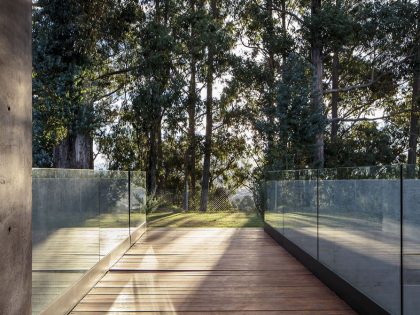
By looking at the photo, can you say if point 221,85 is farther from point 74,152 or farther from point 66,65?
point 66,65

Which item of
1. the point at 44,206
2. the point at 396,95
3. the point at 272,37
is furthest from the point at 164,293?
the point at 396,95

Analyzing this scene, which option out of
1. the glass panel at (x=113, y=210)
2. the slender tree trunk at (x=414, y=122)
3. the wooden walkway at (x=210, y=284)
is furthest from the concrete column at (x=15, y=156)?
the slender tree trunk at (x=414, y=122)

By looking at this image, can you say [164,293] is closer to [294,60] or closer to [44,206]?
[44,206]

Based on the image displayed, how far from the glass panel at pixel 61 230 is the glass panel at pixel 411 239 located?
8.35 ft

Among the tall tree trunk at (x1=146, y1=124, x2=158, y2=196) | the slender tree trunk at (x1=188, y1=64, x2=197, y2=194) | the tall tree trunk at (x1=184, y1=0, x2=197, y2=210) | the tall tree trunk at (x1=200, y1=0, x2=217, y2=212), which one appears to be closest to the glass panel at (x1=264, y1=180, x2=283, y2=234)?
the tall tree trunk at (x1=184, y1=0, x2=197, y2=210)

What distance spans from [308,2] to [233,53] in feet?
11.7

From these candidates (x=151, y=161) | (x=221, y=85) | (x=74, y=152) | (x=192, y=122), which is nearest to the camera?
(x=74, y=152)

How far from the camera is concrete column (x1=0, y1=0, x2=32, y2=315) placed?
2117 millimetres

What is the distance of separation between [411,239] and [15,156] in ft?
8.46

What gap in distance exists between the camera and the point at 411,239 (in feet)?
11.4

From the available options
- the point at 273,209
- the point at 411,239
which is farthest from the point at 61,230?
the point at 273,209

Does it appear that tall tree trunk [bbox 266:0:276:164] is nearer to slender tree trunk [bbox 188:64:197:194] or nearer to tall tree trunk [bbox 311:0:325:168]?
tall tree trunk [bbox 311:0:325:168]

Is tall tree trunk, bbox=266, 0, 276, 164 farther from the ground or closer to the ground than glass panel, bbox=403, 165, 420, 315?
farther from the ground

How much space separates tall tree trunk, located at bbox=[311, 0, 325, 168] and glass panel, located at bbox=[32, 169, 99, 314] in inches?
480
